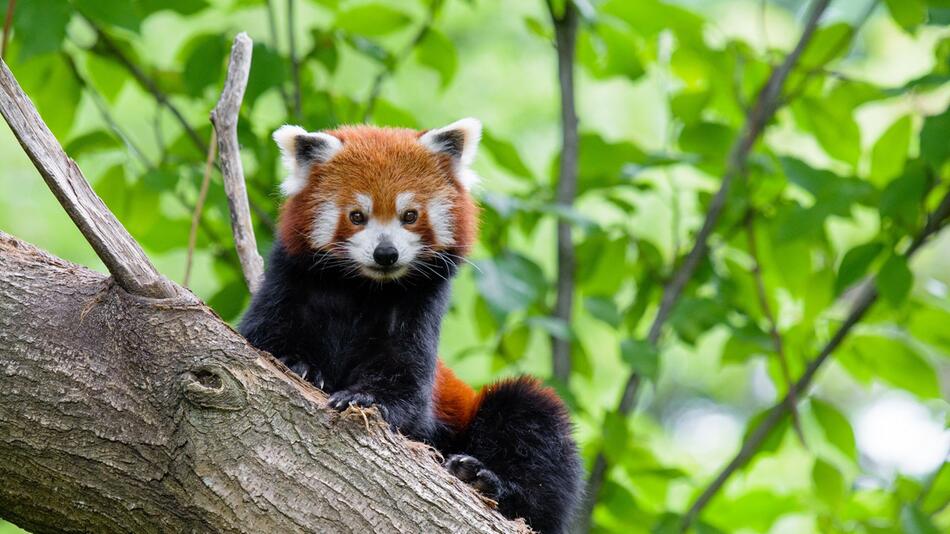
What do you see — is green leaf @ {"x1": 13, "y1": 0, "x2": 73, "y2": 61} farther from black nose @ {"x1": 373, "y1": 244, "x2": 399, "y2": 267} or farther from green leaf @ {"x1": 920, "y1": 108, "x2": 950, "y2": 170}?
green leaf @ {"x1": 920, "y1": 108, "x2": 950, "y2": 170}

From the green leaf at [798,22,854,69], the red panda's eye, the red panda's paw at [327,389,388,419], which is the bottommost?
the red panda's paw at [327,389,388,419]

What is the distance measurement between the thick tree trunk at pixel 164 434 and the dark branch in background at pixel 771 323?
235 centimetres

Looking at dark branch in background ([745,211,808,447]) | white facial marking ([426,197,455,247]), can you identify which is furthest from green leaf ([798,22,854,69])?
white facial marking ([426,197,455,247])

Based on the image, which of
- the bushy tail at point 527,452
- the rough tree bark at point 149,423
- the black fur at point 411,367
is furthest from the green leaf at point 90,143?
the bushy tail at point 527,452

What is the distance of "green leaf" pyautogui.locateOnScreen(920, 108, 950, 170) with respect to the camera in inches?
140

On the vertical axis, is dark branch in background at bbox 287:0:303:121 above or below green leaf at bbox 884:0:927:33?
below

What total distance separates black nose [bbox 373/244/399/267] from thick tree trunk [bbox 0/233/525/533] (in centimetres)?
72

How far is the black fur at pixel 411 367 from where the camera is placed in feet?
9.95

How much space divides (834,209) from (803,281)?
0.54m

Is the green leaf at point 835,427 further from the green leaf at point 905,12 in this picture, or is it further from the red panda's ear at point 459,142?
the red panda's ear at point 459,142

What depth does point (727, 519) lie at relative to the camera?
4418mm

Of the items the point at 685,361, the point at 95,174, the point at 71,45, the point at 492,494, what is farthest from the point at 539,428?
the point at 685,361

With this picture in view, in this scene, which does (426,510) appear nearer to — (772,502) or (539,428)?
(539,428)

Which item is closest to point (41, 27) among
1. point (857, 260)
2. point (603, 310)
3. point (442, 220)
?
point (442, 220)
